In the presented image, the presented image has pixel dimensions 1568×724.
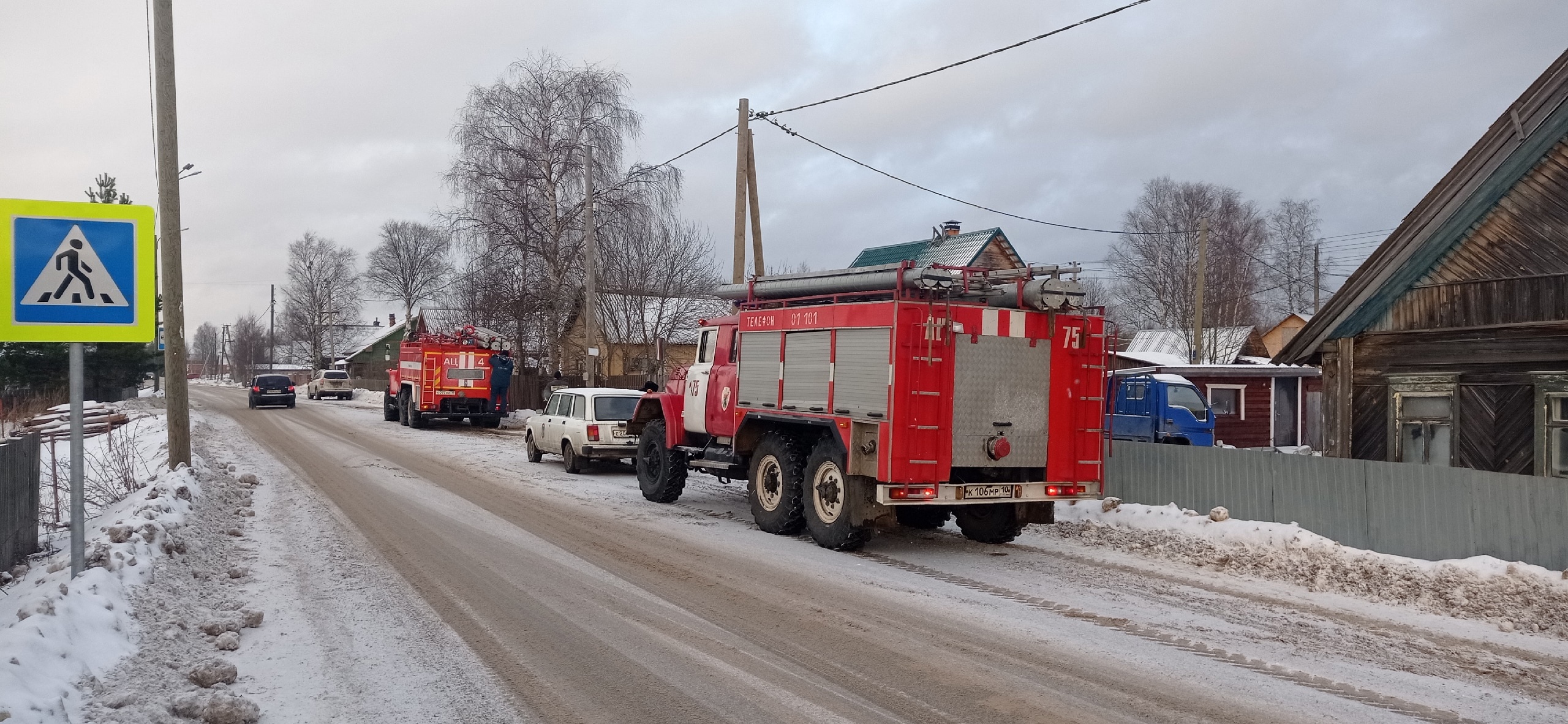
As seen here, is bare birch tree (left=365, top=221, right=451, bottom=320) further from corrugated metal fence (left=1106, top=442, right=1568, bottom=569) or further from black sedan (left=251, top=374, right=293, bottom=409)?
corrugated metal fence (left=1106, top=442, right=1568, bottom=569)

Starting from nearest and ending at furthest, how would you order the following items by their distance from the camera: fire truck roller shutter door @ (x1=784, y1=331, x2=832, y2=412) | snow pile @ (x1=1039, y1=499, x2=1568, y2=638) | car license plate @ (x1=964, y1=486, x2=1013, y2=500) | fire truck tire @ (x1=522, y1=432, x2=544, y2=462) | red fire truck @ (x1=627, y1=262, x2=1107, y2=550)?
snow pile @ (x1=1039, y1=499, x2=1568, y2=638)
red fire truck @ (x1=627, y1=262, x2=1107, y2=550)
car license plate @ (x1=964, y1=486, x2=1013, y2=500)
fire truck roller shutter door @ (x1=784, y1=331, x2=832, y2=412)
fire truck tire @ (x1=522, y1=432, x2=544, y2=462)

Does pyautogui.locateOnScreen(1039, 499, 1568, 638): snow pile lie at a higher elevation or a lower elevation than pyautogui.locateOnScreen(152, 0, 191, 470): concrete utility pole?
lower

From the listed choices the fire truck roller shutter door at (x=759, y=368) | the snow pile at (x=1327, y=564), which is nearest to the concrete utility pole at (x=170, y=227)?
the fire truck roller shutter door at (x=759, y=368)

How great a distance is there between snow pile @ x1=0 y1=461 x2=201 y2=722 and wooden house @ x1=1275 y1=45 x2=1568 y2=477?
547 inches

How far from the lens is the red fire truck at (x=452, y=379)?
29.0m

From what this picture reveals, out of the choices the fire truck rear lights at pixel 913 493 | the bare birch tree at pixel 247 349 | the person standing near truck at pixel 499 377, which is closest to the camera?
the fire truck rear lights at pixel 913 493

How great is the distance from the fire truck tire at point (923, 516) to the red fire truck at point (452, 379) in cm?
2040

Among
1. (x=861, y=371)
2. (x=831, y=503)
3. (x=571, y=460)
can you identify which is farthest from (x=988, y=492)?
(x=571, y=460)

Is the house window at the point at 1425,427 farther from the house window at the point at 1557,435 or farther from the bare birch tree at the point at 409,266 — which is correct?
the bare birch tree at the point at 409,266

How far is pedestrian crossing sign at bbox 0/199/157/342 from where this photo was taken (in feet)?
20.4

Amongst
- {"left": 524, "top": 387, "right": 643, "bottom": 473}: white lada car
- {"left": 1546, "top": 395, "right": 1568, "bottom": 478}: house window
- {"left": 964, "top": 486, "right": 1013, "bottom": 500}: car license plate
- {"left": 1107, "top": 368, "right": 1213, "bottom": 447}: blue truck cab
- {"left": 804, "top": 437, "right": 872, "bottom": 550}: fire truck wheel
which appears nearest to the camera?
{"left": 964, "top": 486, "right": 1013, "bottom": 500}: car license plate

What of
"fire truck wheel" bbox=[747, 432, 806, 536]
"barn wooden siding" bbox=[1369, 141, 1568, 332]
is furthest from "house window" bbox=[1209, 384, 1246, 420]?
"fire truck wheel" bbox=[747, 432, 806, 536]

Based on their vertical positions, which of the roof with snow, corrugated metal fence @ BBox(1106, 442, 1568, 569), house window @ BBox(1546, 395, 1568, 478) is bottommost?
corrugated metal fence @ BBox(1106, 442, 1568, 569)

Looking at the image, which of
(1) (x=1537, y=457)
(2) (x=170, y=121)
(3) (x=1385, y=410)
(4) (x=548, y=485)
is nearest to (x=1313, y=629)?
(1) (x=1537, y=457)
